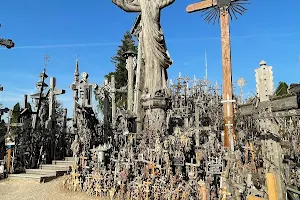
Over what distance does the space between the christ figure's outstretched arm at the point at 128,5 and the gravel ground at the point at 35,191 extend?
784 centimetres

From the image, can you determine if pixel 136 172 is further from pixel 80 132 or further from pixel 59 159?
pixel 59 159

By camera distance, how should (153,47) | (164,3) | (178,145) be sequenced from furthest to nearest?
(164,3), (153,47), (178,145)

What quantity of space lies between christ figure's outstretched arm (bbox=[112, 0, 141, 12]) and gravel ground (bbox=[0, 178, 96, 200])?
25.7 ft

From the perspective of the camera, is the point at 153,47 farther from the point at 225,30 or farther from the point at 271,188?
the point at 271,188

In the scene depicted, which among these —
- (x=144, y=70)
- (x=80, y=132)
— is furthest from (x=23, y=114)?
(x=144, y=70)

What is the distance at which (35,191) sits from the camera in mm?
7508

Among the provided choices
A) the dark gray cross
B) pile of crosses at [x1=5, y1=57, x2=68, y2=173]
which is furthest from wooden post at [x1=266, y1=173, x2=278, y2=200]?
the dark gray cross

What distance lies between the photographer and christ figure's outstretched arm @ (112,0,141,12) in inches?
479

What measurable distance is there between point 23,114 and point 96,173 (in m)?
6.15

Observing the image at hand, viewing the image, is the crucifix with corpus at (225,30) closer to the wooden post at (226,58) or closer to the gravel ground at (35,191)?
the wooden post at (226,58)

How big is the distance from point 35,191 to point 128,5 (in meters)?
8.59

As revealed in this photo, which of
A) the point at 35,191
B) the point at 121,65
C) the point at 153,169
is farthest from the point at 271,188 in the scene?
the point at 121,65

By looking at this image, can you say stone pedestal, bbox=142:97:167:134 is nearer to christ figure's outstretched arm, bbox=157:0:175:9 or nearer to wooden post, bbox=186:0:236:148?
wooden post, bbox=186:0:236:148

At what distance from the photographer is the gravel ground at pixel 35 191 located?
6.98 m
